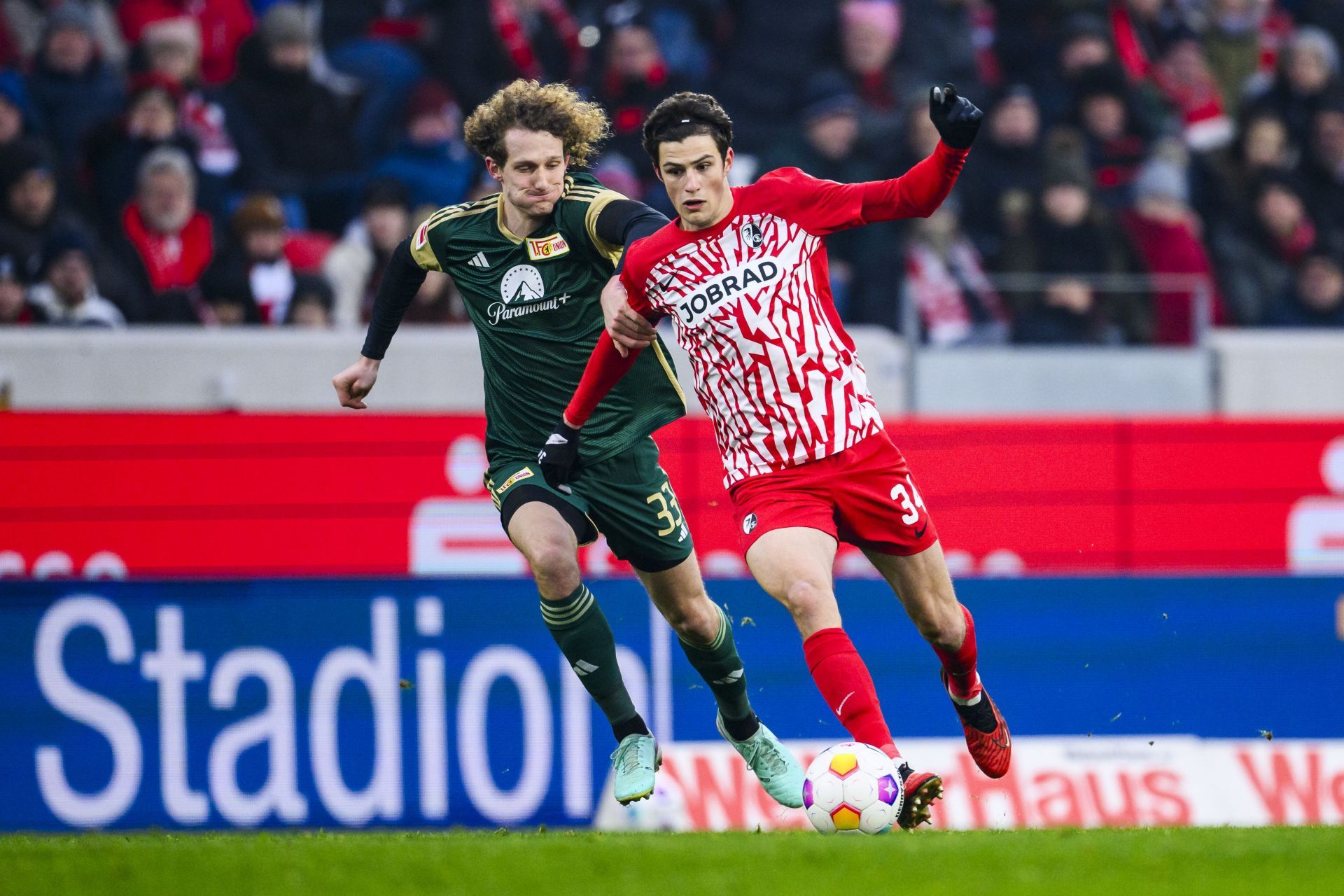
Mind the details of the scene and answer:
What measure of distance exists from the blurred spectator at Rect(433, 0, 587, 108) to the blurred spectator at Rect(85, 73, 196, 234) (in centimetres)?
189

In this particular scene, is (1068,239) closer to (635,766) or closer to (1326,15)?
(1326,15)

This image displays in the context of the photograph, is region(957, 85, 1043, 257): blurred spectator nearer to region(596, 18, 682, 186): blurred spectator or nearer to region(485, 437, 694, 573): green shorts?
region(596, 18, 682, 186): blurred spectator

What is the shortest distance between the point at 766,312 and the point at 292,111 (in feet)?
22.4

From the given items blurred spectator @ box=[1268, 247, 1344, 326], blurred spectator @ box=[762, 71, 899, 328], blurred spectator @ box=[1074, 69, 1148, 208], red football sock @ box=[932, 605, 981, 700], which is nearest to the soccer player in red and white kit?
red football sock @ box=[932, 605, 981, 700]

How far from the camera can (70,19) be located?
11234mm

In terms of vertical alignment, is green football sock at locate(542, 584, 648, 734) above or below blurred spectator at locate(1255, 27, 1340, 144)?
below

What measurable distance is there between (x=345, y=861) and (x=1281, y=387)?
7.42 m

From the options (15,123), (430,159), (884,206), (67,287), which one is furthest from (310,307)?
(884,206)

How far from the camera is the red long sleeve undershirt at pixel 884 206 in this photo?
5203 millimetres

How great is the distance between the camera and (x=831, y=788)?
5148mm

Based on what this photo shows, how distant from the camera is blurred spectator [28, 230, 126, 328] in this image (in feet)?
32.3

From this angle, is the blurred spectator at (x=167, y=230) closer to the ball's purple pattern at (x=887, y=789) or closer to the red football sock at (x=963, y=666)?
the red football sock at (x=963, y=666)

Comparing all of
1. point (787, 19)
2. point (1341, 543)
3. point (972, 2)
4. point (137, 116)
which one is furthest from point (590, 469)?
point (972, 2)

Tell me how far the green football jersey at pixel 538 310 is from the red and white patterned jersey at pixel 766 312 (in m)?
0.53
